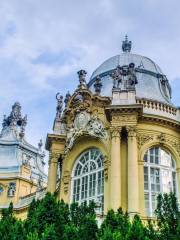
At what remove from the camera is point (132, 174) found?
61.3ft

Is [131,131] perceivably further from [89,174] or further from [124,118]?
[89,174]

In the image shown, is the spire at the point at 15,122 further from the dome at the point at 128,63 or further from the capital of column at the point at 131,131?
the capital of column at the point at 131,131

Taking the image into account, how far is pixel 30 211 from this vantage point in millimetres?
14320

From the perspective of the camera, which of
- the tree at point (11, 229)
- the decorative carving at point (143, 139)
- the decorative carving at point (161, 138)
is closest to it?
the tree at point (11, 229)

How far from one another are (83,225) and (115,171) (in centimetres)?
711

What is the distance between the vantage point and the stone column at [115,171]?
60.0 feet

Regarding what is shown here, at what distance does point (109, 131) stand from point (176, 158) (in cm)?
389

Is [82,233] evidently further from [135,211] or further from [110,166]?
[110,166]

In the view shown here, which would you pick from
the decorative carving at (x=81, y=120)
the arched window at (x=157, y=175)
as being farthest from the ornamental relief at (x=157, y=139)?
the decorative carving at (x=81, y=120)

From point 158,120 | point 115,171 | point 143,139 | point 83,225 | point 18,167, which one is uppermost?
point 18,167

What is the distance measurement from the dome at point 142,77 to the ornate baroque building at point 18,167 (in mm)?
16101

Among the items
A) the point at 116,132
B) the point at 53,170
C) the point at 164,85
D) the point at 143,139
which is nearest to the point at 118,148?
the point at 116,132

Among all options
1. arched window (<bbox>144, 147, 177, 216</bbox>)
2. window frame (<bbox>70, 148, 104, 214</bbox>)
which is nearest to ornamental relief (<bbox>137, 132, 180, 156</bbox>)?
arched window (<bbox>144, 147, 177, 216</bbox>)

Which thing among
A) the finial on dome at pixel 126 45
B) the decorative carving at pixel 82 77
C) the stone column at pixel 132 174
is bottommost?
the stone column at pixel 132 174
